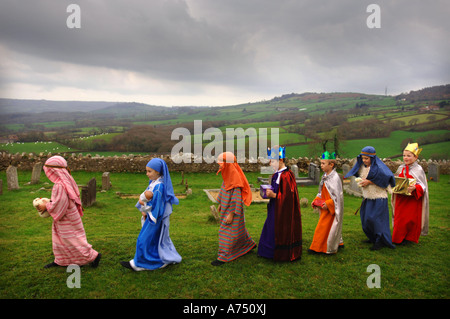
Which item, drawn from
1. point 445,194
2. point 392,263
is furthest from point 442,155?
point 392,263

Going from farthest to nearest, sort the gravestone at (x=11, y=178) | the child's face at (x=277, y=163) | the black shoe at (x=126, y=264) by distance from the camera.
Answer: the gravestone at (x=11, y=178), the child's face at (x=277, y=163), the black shoe at (x=126, y=264)

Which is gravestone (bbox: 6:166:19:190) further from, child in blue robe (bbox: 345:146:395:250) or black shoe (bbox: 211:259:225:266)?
child in blue robe (bbox: 345:146:395:250)

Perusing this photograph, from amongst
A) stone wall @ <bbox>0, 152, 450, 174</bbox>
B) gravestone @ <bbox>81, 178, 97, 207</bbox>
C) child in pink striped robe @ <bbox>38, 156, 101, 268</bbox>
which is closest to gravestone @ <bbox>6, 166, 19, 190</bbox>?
stone wall @ <bbox>0, 152, 450, 174</bbox>

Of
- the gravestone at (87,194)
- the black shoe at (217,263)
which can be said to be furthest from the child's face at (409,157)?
the gravestone at (87,194)

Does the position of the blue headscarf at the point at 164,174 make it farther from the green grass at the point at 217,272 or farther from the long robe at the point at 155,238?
the green grass at the point at 217,272

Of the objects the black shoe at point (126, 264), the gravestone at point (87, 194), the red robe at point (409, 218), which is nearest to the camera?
the black shoe at point (126, 264)

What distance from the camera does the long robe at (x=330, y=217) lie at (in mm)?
6066

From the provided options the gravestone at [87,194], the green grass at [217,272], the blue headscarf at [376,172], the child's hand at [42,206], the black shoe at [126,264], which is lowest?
the green grass at [217,272]

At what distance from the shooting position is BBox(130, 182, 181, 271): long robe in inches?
210

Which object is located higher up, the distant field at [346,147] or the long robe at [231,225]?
the distant field at [346,147]

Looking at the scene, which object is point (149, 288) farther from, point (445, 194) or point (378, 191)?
point (445, 194)

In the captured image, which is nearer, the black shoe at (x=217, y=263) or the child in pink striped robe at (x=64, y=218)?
the child in pink striped robe at (x=64, y=218)

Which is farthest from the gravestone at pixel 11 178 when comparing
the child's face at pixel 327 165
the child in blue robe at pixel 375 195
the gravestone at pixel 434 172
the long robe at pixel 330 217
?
the gravestone at pixel 434 172

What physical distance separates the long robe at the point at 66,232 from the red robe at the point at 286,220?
11.5ft
